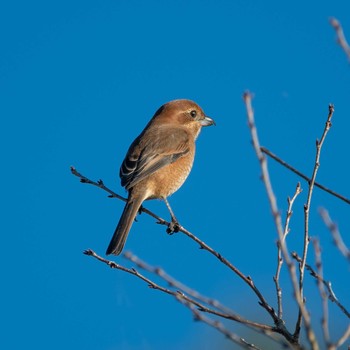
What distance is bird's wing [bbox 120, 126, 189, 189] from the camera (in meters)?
5.88

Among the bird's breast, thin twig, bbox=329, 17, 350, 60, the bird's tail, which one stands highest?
the bird's breast

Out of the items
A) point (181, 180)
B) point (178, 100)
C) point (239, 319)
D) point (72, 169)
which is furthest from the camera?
point (178, 100)

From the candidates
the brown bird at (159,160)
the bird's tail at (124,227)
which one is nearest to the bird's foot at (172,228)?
the brown bird at (159,160)

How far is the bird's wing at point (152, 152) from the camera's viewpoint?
5.88 meters

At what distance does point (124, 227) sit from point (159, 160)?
929mm

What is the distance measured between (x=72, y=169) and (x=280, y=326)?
8.51 ft

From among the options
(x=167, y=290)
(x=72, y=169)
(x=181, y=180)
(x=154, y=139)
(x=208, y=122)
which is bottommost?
(x=167, y=290)

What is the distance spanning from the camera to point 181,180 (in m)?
6.20

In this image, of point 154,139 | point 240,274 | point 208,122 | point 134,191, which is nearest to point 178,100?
point 208,122

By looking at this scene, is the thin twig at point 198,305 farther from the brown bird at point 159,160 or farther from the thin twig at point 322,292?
the brown bird at point 159,160

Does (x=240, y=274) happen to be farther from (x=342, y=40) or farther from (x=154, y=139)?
(x=154, y=139)

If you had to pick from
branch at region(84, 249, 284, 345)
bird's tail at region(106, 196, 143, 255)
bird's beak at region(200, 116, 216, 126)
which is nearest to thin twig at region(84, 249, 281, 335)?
branch at region(84, 249, 284, 345)

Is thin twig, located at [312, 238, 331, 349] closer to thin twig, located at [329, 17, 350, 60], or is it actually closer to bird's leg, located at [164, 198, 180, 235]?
thin twig, located at [329, 17, 350, 60]

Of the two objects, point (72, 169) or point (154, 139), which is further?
point (154, 139)
